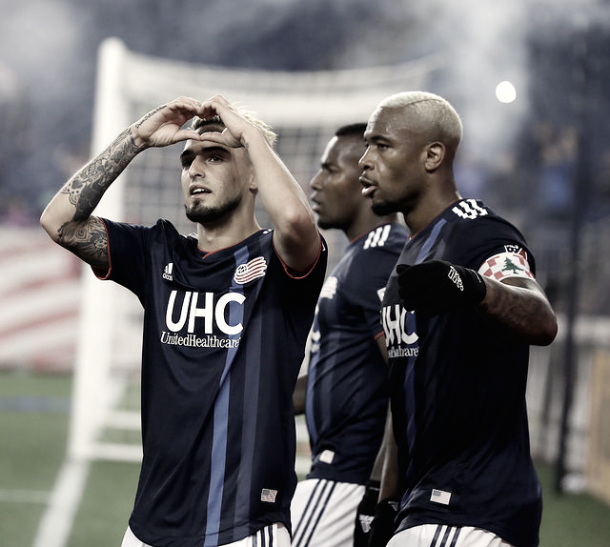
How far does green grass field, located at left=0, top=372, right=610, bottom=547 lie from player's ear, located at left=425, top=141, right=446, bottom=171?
3.74 metres

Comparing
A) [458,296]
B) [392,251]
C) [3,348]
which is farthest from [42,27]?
[458,296]

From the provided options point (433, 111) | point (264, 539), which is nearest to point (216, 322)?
point (264, 539)

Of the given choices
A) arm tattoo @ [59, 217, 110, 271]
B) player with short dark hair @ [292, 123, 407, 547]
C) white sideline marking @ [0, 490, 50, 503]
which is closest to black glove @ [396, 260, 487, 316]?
arm tattoo @ [59, 217, 110, 271]

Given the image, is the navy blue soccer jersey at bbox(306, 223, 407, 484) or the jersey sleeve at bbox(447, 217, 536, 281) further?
the navy blue soccer jersey at bbox(306, 223, 407, 484)

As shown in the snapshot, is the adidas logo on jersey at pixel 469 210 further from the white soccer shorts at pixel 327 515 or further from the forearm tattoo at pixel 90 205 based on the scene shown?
the white soccer shorts at pixel 327 515

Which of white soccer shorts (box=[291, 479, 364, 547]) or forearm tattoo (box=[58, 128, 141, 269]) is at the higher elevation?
forearm tattoo (box=[58, 128, 141, 269])

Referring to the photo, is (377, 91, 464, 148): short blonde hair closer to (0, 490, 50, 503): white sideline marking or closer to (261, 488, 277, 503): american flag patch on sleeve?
(261, 488, 277, 503): american flag patch on sleeve

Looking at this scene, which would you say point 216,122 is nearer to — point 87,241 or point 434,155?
point 87,241

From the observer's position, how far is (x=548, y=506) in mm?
6988

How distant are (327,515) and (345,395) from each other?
475 millimetres

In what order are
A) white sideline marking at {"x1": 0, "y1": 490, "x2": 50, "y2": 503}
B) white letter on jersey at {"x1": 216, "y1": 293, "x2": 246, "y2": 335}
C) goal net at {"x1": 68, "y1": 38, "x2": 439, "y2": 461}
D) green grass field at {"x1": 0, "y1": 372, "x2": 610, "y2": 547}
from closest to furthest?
white letter on jersey at {"x1": 216, "y1": 293, "x2": 246, "y2": 335} → green grass field at {"x1": 0, "y1": 372, "x2": 610, "y2": 547} → white sideline marking at {"x1": 0, "y1": 490, "x2": 50, "y2": 503} → goal net at {"x1": 68, "y1": 38, "x2": 439, "y2": 461}

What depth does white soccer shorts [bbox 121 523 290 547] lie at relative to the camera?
2.61 meters

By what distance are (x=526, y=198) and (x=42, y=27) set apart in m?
13.0

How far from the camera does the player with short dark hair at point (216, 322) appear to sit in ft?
8.73
